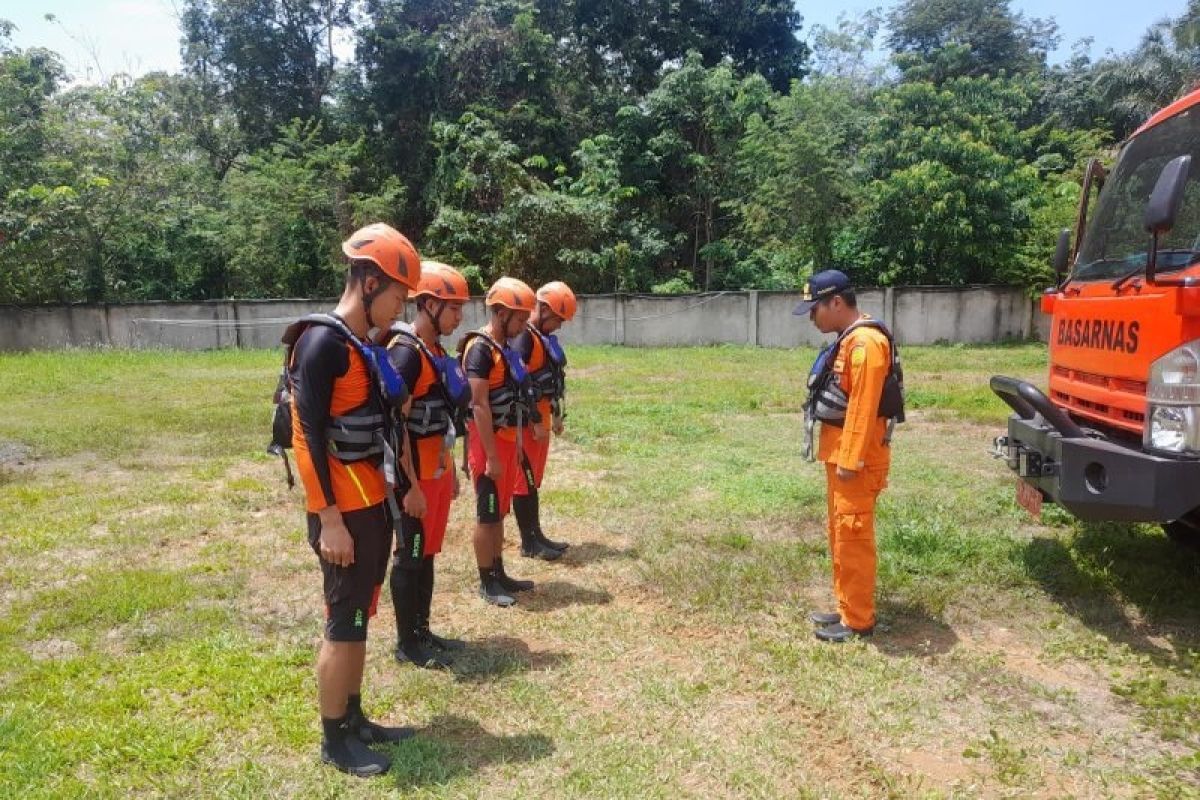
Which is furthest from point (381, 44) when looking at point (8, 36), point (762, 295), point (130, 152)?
point (762, 295)

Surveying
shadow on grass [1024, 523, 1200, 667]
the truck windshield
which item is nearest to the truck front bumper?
shadow on grass [1024, 523, 1200, 667]

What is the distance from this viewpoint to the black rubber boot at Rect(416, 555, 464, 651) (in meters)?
4.14

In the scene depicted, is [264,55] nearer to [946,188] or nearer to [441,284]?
[946,188]

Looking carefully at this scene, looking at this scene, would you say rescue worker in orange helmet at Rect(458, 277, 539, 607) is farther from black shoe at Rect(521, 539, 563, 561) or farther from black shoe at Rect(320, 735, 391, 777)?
black shoe at Rect(320, 735, 391, 777)

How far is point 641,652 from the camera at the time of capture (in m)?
4.23

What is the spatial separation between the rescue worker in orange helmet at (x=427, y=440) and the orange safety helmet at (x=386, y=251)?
0.53 m

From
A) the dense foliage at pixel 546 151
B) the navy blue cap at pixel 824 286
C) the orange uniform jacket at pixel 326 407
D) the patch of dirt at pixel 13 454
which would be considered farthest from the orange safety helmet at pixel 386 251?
the dense foliage at pixel 546 151

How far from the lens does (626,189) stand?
2362cm

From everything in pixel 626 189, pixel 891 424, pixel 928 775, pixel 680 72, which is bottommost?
pixel 928 775

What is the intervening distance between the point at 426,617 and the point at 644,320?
58.2ft

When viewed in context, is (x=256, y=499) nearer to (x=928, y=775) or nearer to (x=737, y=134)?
(x=928, y=775)

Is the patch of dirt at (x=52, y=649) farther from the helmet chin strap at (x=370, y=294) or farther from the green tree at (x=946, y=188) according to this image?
the green tree at (x=946, y=188)

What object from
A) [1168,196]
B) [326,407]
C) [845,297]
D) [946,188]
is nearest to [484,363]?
[326,407]

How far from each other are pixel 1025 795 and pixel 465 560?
12.0ft
